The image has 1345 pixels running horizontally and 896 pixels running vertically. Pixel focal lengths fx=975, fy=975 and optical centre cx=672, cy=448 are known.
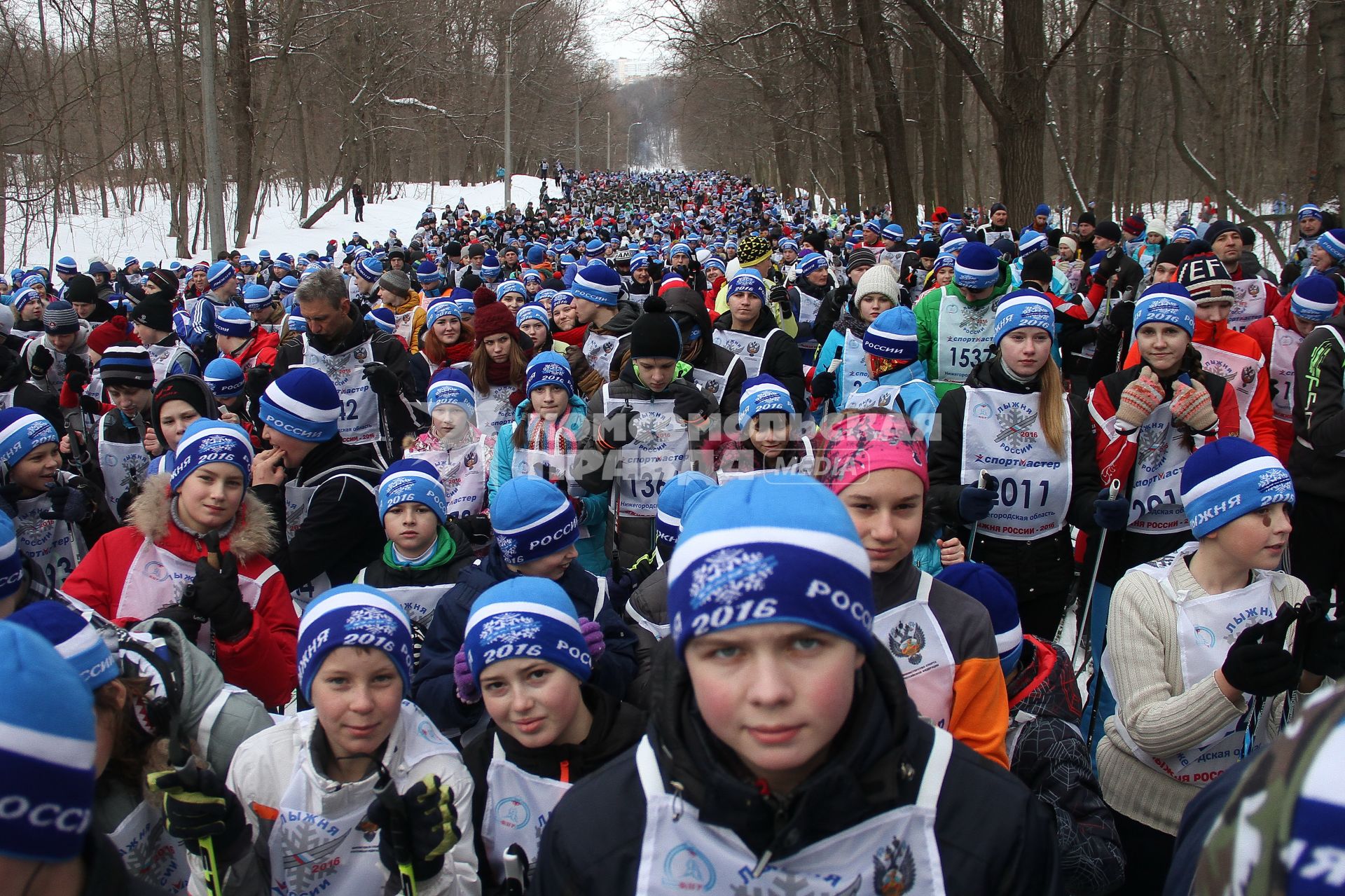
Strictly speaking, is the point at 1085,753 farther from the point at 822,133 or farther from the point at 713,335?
the point at 822,133

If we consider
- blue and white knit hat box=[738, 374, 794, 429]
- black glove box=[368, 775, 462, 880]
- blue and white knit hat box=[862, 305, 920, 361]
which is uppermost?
blue and white knit hat box=[862, 305, 920, 361]

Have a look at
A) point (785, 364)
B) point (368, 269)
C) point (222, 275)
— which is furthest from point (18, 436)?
point (368, 269)

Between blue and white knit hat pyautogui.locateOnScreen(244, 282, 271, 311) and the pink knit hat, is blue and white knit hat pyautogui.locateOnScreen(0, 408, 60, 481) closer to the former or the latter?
the pink knit hat

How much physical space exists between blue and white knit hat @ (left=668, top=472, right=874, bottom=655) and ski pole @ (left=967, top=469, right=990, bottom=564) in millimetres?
2491

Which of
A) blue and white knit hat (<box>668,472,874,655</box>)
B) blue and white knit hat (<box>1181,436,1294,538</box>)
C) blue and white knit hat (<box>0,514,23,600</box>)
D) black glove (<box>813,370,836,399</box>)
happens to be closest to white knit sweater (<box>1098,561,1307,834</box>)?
blue and white knit hat (<box>1181,436,1294,538</box>)

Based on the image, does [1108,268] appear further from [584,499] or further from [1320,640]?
[1320,640]

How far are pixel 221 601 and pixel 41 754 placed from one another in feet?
6.47

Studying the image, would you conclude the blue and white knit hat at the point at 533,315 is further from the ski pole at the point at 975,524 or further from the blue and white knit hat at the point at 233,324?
the ski pole at the point at 975,524

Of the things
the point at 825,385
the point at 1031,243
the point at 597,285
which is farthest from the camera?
the point at 1031,243

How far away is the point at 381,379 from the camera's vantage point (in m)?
6.13

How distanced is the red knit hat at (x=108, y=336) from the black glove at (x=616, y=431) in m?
4.46

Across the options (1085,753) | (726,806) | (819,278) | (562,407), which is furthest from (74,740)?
(819,278)

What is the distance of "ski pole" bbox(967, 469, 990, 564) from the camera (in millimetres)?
3973

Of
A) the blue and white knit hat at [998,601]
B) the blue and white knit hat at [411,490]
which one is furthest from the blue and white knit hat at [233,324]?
the blue and white knit hat at [998,601]
